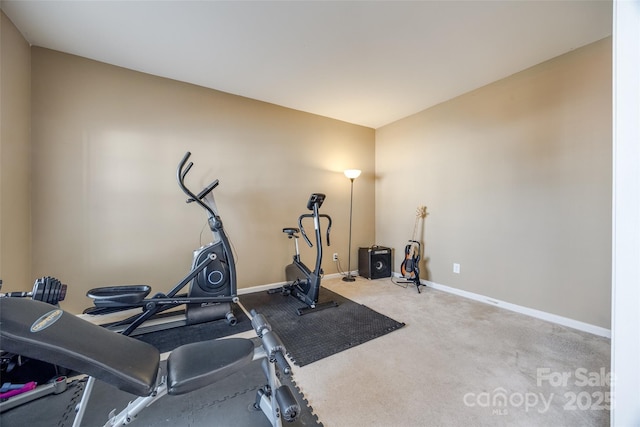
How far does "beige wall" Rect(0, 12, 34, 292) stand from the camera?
1.91 metres

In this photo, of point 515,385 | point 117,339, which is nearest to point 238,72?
point 117,339

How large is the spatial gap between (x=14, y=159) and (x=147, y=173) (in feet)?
3.09

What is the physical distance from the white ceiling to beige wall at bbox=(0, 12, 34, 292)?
9.0 inches

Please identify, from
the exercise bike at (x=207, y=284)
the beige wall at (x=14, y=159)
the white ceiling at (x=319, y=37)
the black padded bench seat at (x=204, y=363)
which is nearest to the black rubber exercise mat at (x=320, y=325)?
the exercise bike at (x=207, y=284)

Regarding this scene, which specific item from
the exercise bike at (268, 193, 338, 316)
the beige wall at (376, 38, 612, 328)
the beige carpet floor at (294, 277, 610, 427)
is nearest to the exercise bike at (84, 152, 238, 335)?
the exercise bike at (268, 193, 338, 316)

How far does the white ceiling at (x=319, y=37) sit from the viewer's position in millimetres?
1879

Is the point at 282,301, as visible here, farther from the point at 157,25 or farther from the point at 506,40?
the point at 506,40

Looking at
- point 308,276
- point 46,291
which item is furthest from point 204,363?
point 308,276

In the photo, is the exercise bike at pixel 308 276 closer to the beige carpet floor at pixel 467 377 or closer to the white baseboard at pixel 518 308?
the white baseboard at pixel 518 308

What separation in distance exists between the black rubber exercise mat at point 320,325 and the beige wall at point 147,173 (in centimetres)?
68

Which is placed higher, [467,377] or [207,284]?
[207,284]

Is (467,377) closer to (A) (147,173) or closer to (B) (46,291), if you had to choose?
(B) (46,291)

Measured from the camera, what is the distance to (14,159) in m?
2.04

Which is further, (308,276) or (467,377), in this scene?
(308,276)
